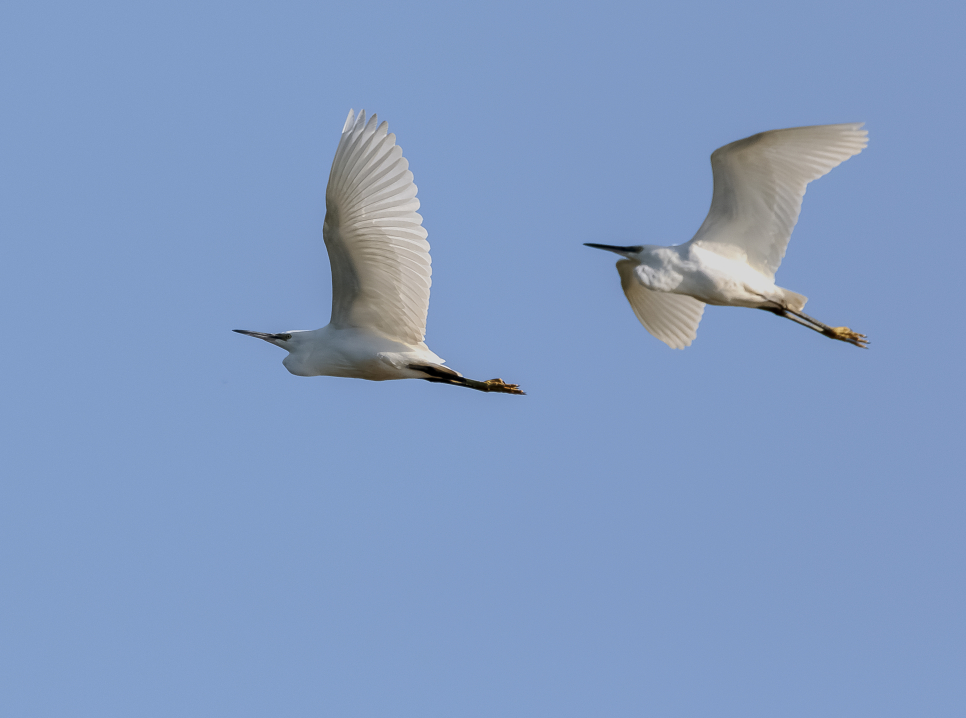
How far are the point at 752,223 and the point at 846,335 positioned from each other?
1.85 m

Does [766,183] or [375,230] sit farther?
[766,183]

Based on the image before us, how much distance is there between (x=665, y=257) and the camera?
16.5 m

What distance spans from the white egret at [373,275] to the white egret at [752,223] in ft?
7.39

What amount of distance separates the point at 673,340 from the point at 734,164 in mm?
2955

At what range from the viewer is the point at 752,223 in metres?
16.3

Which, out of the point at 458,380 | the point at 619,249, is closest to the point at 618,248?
the point at 619,249

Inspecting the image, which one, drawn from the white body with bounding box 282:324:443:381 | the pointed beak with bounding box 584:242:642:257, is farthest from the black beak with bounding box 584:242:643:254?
the white body with bounding box 282:324:443:381

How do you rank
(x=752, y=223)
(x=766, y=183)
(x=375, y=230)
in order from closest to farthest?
(x=375, y=230) → (x=766, y=183) → (x=752, y=223)

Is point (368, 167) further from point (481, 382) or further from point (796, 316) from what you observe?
point (796, 316)

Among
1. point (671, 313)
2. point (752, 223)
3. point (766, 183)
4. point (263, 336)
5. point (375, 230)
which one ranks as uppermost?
point (766, 183)

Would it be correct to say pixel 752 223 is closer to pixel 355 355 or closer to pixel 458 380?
pixel 458 380

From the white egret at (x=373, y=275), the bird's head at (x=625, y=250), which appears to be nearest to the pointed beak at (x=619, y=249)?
the bird's head at (x=625, y=250)

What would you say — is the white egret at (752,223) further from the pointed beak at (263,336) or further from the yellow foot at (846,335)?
the pointed beak at (263,336)

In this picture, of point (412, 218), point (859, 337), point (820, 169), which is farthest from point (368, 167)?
point (859, 337)
